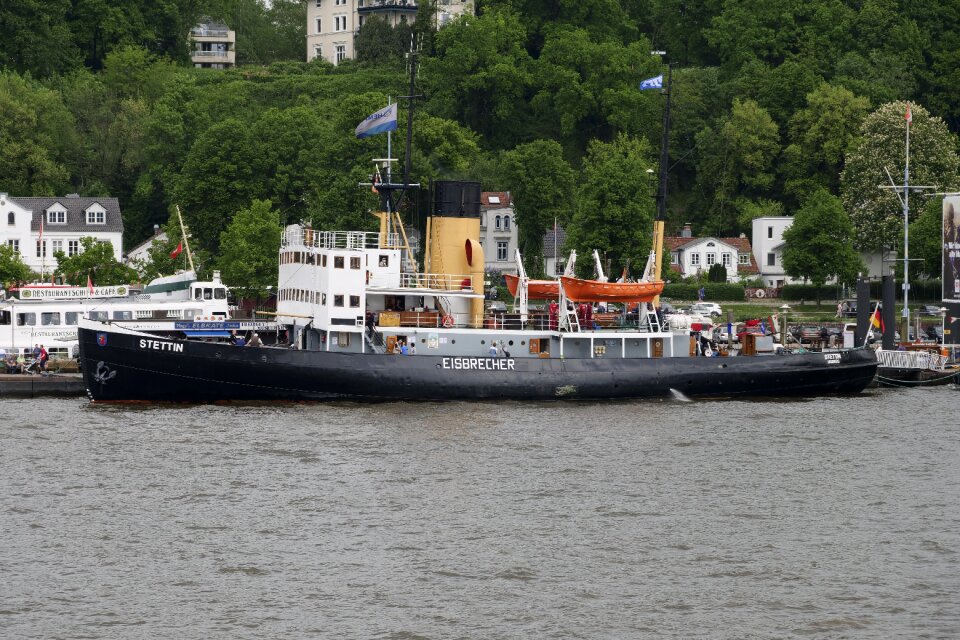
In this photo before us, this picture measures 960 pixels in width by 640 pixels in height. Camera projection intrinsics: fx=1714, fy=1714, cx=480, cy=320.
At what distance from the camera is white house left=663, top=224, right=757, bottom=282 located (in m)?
117

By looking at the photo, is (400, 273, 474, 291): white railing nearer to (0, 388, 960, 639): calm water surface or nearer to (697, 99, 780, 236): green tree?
(0, 388, 960, 639): calm water surface

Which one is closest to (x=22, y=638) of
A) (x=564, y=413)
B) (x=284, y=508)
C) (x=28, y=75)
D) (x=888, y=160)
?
(x=284, y=508)

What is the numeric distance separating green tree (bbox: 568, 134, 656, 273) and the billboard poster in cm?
2630

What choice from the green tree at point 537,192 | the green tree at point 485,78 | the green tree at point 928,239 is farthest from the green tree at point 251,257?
the green tree at point 485,78

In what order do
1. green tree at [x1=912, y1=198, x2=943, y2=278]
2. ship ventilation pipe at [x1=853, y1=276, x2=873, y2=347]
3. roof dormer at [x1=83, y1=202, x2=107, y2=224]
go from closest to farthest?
1. ship ventilation pipe at [x1=853, y1=276, x2=873, y2=347]
2. green tree at [x1=912, y1=198, x2=943, y2=278]
3. roof dormer at [x1=83, y1=202, x2=107, y2=224]

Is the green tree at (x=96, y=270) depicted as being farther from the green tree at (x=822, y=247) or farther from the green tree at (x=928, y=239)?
the green tree at (x=928, y=239)

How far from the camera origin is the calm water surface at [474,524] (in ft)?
115

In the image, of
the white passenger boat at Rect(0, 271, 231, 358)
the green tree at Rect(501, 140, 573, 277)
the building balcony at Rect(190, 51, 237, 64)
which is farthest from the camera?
the building balcony at Rect(190, 51, 237, 64)

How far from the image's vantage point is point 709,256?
117250mm

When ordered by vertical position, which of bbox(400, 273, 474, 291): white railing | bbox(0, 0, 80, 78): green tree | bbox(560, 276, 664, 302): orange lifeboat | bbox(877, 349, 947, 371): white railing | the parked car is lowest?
bbox(877, 349, 947, 371): white railing

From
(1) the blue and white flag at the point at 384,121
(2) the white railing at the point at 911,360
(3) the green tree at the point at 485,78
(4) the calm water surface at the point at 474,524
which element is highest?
(3) the green tree at the point at 485,78

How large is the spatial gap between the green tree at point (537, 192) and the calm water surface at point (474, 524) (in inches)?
2210

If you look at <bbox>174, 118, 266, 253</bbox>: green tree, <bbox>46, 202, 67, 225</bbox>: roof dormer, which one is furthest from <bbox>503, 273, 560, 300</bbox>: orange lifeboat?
<bbox>46, 202, 67, 225</bbox>: roof dormer

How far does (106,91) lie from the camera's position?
5423 inches
